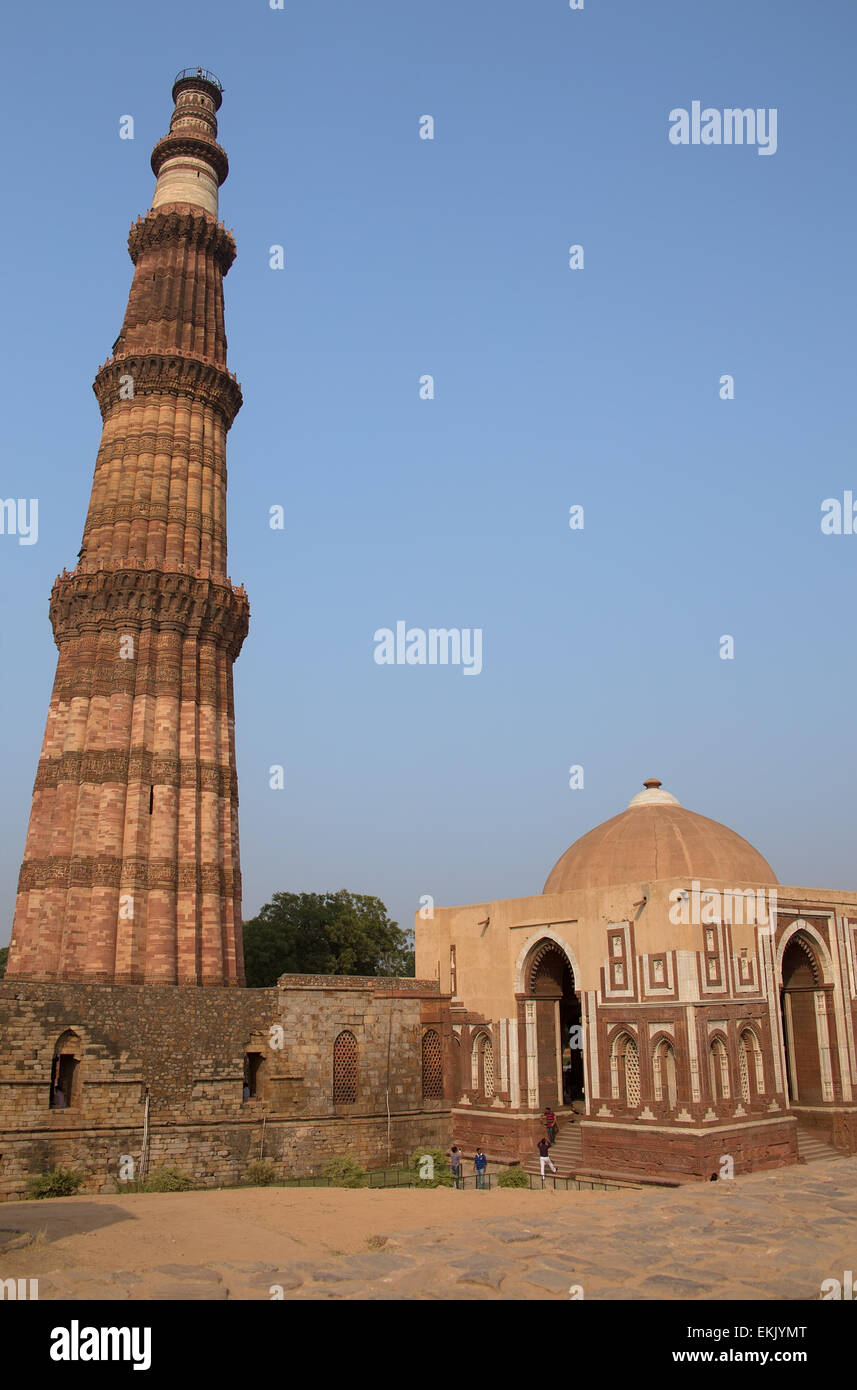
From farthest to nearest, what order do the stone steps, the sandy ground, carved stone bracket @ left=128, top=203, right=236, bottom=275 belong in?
carved stone bracket @ left=128, top=203, right=236, bottom=275 → the stone steps → the sandy ground

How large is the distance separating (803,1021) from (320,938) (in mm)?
28312

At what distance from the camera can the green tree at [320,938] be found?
1907 inches

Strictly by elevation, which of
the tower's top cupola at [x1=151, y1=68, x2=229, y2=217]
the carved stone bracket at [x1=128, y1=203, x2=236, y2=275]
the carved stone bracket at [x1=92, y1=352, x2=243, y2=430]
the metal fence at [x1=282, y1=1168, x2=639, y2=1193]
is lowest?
the metal fence at [x1=282, y1=1168, x2=639, y2=1193]

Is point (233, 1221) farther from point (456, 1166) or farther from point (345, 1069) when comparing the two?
point (345, 1069)

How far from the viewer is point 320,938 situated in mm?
50344

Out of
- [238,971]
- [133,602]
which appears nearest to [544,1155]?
[238,971]

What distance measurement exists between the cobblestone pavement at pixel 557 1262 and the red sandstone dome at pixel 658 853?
9.58 meters

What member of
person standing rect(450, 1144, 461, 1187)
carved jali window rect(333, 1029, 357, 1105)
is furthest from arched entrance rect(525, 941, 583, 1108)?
carved jali window rect(333, 1029, 357, 1105)

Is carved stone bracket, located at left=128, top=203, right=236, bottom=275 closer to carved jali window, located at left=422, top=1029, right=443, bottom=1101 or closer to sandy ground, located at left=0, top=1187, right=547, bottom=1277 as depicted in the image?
carved jali window, located at left=422, top=1029, right=443, bottom=1101

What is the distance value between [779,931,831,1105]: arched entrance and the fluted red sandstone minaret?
15873 millimetres

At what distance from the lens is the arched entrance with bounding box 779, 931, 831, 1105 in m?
26.4

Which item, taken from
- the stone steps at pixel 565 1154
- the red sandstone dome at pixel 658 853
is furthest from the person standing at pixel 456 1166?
the red sandstone dome at pixel 658 853

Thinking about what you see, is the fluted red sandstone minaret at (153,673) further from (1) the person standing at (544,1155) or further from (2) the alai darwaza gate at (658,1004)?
(1) the person standing at (544,1155)
